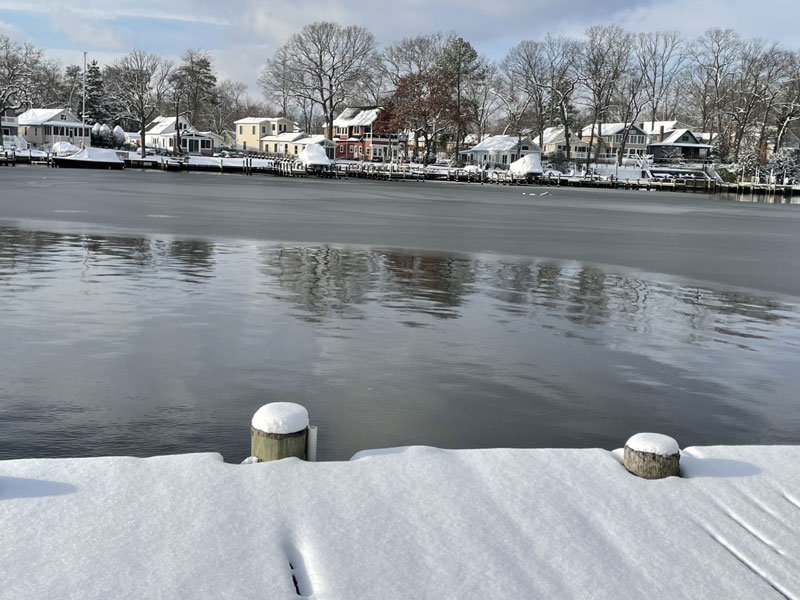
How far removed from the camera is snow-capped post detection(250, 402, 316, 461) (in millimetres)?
4887

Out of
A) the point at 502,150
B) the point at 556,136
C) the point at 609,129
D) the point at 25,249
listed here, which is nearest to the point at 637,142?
the point at 609,129

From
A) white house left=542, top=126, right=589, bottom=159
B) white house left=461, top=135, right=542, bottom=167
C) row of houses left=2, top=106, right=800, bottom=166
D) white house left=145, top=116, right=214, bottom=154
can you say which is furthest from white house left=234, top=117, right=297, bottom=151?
white house left=542, top=126, right=589, bottom=159

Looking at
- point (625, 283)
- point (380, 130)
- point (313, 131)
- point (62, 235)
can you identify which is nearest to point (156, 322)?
point (625, 283)

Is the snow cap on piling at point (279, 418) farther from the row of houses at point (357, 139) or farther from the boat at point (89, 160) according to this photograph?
the row of houses at point (357, 139)

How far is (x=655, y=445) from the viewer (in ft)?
17.0

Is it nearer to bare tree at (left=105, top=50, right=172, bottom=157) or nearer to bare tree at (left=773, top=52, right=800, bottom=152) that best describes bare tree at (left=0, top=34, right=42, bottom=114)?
bare tree at (left=105, top=50, right=172, bottom=157)

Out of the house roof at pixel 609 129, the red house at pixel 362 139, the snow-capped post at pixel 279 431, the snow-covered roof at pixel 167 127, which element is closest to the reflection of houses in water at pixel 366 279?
the snow-capped post at pixel 279 431

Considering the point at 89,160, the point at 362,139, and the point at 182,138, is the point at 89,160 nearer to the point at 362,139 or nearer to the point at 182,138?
the point at 182,138

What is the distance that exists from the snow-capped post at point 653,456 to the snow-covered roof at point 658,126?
129215 mm

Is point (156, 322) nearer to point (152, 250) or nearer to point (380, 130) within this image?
point (152, 250)

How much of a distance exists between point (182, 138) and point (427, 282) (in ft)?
349

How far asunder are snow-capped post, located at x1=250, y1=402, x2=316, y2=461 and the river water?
52.3 inches

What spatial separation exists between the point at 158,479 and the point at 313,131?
15729 centimetres

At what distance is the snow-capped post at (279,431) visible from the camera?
16.0 ft
